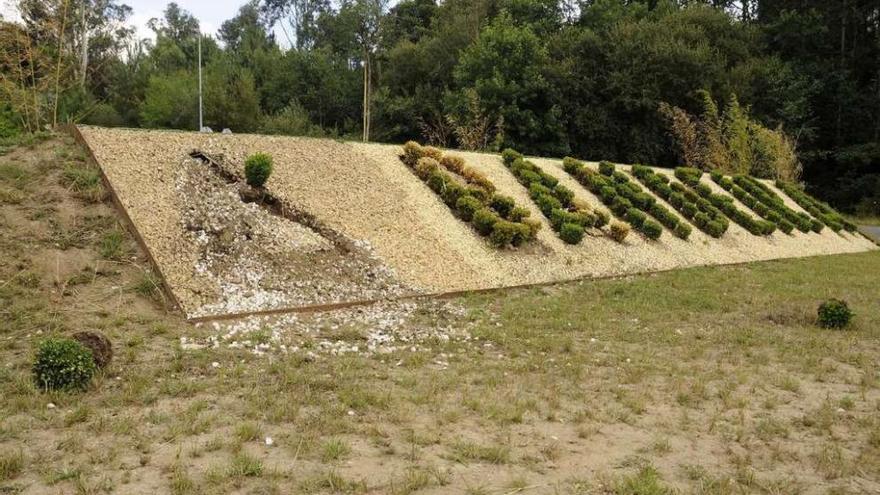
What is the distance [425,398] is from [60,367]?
2.09 metres

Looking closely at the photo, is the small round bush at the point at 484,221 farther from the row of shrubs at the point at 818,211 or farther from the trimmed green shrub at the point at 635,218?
the row of shrubs at the point at 818,211

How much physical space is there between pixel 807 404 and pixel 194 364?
4.00m

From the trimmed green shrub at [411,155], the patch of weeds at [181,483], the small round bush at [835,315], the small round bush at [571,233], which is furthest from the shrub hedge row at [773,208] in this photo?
the patch of weeds at [181,483]

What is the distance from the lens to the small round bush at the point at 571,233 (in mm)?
9547

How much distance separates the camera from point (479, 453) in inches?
128

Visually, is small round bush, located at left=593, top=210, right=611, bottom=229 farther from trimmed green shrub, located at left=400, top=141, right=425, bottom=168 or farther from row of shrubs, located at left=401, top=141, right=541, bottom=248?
trimmed green shrub, located at left=400, top=141, right=425, bottom=168

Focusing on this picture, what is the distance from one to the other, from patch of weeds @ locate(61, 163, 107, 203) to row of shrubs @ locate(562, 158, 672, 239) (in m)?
8.09

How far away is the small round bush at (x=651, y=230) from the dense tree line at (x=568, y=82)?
38.7 feet

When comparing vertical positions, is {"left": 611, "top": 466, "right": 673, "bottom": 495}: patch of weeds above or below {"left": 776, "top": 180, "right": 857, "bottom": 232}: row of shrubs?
below

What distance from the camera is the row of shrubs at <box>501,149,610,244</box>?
964 centimetres

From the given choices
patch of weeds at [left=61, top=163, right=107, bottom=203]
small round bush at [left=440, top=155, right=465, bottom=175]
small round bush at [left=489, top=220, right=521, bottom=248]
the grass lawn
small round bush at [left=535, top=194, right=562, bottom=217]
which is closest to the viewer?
the grass lawn

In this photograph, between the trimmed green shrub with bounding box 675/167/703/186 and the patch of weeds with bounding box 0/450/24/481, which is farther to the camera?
the trimmed green shrub with bounding box 675/167/703/186

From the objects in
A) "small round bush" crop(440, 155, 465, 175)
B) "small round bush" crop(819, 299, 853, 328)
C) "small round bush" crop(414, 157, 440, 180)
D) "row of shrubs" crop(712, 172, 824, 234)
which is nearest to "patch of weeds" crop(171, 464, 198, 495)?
"small round bush" crop(819, 299, 853, 328)

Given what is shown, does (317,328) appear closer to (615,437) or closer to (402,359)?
(402,359)
